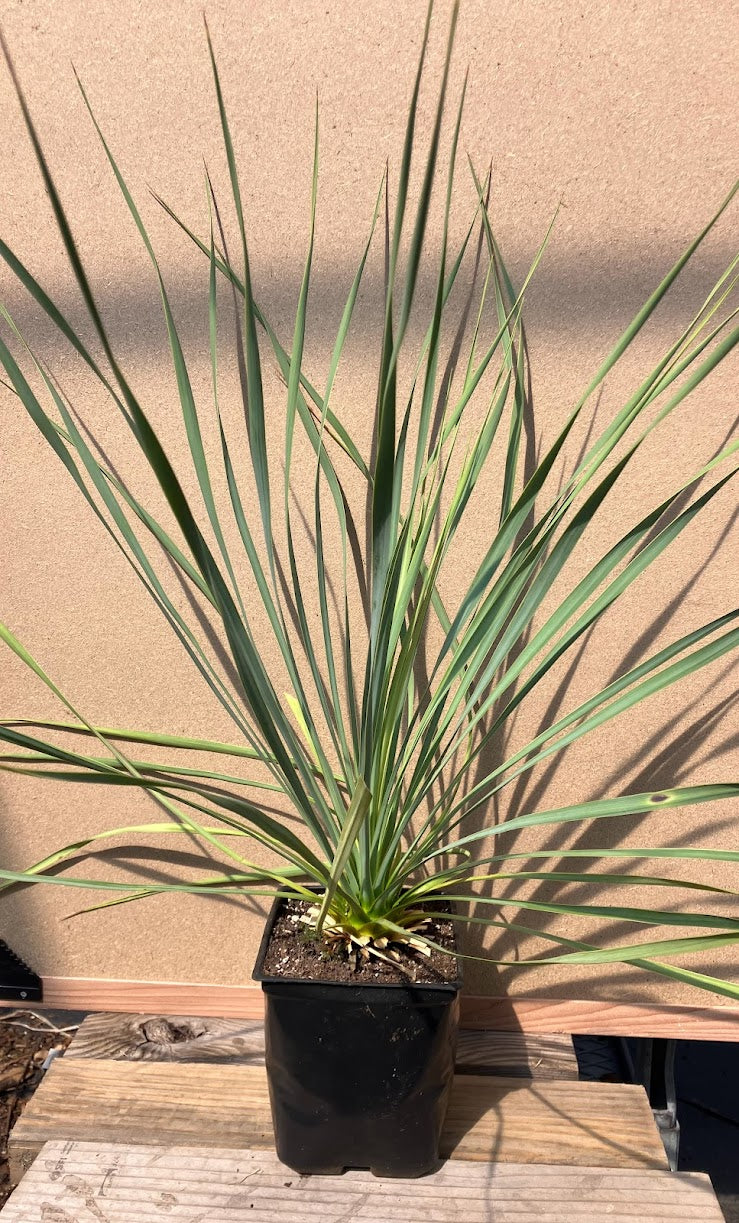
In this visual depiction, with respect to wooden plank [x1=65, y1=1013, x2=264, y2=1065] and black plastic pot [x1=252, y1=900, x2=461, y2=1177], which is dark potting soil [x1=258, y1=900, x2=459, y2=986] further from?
wooden plank [x1=65, y1=1013, x2=264, y2=1065]

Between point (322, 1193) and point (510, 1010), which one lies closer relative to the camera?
point (322, 1193)

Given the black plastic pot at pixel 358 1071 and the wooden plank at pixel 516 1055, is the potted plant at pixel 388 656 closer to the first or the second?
the black plastic pot at pixel 358 1071

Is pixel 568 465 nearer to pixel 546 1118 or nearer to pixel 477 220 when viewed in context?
pixel 477 220

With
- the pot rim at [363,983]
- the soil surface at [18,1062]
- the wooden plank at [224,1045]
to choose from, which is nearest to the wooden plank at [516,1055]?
the wooden plank at [224,1045]

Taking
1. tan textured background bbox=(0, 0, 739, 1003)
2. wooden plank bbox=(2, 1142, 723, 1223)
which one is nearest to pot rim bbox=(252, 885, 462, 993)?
wooden plank bbox=(2, 1142, 723, 1223)

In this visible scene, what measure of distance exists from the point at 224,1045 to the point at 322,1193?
0.87 ft

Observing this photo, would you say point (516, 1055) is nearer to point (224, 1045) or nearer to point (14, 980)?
point (224, 1045)

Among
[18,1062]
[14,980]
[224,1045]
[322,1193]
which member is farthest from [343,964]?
[18,1062]

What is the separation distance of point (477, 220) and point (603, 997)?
3.08 ft

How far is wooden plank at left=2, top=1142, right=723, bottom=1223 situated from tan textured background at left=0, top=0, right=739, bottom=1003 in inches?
10.8

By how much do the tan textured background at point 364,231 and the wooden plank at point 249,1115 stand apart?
168mm

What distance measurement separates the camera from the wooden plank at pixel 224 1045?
1.01 m

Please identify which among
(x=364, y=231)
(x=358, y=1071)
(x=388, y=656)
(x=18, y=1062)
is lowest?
(x=18, y=1062)

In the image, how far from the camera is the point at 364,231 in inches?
35.9
